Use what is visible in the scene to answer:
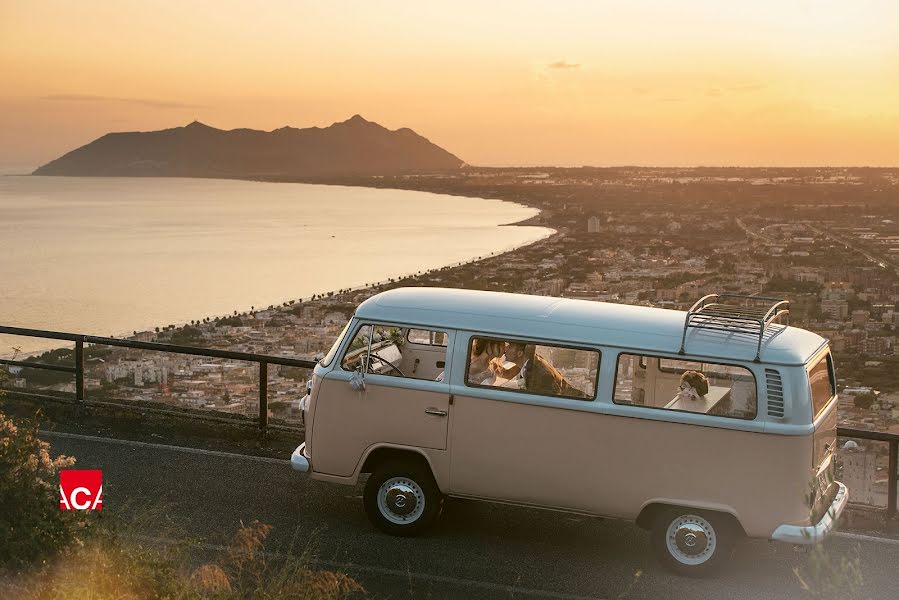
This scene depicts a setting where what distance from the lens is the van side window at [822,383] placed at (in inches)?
341

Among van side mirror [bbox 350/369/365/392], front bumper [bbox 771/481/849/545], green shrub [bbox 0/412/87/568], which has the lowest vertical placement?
front bumper [bbox 771/481/849/545]

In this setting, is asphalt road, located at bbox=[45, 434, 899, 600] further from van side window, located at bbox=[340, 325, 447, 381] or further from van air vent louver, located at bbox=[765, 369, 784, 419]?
van side window, located at bbox=[340, 325, 447, 381]

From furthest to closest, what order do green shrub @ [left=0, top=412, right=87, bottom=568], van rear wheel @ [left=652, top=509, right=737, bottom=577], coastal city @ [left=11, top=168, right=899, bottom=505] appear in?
coastal city @ [left=11, top=168, right=899, bottom=505]
van rear wheel @ [left=652, top=509, right=737, bottom=577]
green shrub @ [left=0, top=412, right=87, bottom=568]

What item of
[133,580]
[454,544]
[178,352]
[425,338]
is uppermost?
[425,338]

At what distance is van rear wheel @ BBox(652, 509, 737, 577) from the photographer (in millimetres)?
8766

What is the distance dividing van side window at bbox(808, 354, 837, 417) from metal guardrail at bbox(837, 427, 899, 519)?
40.7 inches

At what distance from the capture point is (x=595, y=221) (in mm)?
134000

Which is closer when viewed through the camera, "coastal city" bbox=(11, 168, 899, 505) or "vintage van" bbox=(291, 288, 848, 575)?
"vintage van" bbox=(291, 288, 848, 575)

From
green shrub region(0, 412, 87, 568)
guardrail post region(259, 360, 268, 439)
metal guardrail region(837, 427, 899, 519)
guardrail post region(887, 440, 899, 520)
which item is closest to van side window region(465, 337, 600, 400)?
metal guardrail region(837, 427, 899, 519)

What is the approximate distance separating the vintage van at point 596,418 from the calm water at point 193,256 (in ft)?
140

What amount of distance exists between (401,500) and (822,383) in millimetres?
3832

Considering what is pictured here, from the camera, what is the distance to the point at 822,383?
29.5 feet

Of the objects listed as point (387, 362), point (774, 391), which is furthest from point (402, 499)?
point (774, 391)

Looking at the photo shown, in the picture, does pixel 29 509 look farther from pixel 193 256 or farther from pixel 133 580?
pixel 193 256
